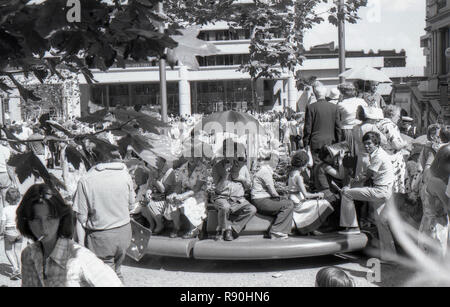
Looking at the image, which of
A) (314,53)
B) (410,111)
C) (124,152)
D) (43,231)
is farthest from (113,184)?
(314,53)

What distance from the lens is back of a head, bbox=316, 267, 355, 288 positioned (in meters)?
2.55

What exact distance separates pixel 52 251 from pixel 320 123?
6.01 meters

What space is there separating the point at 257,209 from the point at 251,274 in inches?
35.6

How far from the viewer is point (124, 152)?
235 cm

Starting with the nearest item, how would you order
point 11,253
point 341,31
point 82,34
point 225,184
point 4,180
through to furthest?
point 82,34
point 11,253
point 225,184
point 341,31
point 4,180

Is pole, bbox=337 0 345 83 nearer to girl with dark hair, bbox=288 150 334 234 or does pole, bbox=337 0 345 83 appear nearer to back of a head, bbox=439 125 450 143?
girl with dark hair, bbox=288 150 334 234

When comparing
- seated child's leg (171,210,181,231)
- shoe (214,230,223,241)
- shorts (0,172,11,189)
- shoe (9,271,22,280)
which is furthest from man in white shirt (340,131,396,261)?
shorts (0,172,11,189)

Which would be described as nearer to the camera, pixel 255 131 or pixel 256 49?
pixel 256 49

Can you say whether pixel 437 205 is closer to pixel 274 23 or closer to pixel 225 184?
pixel 225 184

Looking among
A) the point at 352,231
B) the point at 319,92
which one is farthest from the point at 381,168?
the point at 319,92

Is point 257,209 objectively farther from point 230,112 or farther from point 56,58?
point 56,58

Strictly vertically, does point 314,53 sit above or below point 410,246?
above

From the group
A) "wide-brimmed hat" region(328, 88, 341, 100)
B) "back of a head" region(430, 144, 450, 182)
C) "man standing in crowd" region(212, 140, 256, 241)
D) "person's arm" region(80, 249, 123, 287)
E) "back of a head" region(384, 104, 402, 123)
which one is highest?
"wide-brimmed hat" region(328, 88, 341, 100)

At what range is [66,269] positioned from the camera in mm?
2578
